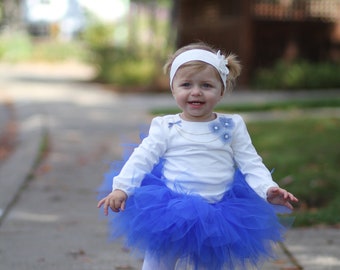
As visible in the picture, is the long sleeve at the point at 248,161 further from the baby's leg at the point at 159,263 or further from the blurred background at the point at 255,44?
the blurred background at the point at 255,44

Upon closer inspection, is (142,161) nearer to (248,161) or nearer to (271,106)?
(248,161)

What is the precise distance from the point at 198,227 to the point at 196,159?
37 centimetres

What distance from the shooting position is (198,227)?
2916mm

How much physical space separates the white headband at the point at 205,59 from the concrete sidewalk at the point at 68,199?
1497 millimetres

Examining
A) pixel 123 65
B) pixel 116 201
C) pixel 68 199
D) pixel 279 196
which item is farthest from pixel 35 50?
pixel 279 196

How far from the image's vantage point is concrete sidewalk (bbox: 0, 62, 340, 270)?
4191 millimetres

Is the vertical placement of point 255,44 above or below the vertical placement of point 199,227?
below

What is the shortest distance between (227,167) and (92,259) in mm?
1456

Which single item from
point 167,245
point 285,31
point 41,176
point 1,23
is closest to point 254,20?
point 285,31

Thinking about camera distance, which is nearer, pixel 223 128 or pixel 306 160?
pixel 223 128

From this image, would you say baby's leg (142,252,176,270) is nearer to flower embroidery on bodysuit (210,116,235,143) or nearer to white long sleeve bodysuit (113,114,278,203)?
white long sleeve bodysuit (113,114,278,203)

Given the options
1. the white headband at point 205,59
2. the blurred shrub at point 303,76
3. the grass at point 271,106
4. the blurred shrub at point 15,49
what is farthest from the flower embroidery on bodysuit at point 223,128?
the blurred shrub at point 15,49

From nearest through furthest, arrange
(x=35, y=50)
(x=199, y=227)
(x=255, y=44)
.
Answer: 1. (x=199, y=227)
2. (x=255, y=44)
3. (x=35, y=50)

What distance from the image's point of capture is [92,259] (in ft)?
13.8
